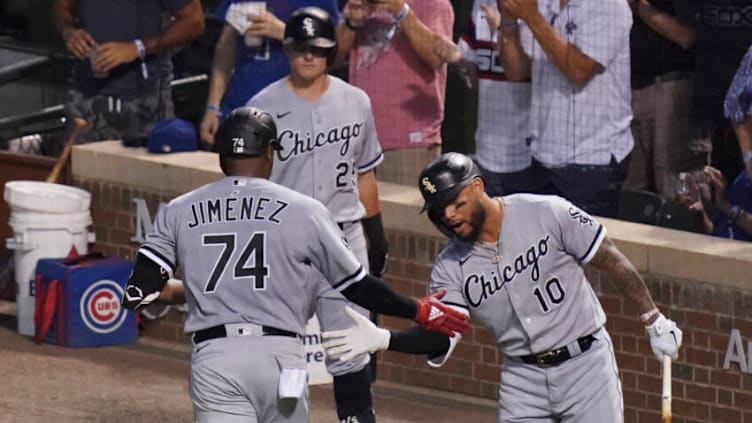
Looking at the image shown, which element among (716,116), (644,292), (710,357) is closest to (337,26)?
(716,116)

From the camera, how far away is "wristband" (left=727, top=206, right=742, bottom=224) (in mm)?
9008

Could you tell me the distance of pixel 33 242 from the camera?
1076cm

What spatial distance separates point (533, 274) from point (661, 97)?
300 centimetres

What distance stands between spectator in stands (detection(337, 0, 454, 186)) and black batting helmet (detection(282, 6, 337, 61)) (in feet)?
3.10

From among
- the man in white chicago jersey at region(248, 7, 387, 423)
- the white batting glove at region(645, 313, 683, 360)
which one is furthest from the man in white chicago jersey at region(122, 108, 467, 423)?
the man in white chicago jersey at region(248, 7, 387, 423)

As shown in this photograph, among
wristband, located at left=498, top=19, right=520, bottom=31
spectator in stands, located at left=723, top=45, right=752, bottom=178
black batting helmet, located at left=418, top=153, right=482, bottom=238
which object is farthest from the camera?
wristband, located at left=498, top=19, right=520, bottom=31

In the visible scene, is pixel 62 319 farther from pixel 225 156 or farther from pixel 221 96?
pixel 225 156

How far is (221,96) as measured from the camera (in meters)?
10.3

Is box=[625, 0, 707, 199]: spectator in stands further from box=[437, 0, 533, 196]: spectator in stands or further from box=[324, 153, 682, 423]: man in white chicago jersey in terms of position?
box=[324, 153, 682, 423]: man in white chicago jersey

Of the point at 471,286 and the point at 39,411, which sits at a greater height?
the point at 471,286

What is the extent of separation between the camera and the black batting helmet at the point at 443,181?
6.68 meters

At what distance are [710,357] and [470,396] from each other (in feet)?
4.78

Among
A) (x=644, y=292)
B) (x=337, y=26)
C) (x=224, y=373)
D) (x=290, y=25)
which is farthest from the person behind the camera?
(x=337, y=26)

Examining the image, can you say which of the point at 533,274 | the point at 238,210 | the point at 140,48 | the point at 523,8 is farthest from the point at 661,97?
the point at 238,210
